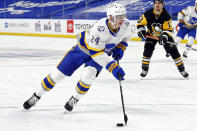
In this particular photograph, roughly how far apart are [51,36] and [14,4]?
3865 mm

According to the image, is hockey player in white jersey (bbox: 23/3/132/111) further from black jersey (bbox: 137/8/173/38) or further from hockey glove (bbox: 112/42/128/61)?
black jersey (bbox: 137/8/173/38)

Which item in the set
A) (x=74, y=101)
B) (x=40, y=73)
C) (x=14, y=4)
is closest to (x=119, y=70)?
(x=74, y=101)

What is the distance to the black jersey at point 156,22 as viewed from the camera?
630cm

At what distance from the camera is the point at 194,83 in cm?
609

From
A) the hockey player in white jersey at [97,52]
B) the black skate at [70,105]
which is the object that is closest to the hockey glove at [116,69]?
the hockey player in white jersey at [97,52]

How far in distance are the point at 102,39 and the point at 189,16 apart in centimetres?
523

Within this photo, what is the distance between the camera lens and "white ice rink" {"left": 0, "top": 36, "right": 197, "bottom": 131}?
3.66 m

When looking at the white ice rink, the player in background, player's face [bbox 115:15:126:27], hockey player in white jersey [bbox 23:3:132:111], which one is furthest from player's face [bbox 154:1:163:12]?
player's face [bbox 115:15:126:27]

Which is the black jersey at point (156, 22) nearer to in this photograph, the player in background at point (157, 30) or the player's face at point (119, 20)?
the player in background at point (157, 30)

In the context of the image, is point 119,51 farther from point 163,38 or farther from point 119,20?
point 163,38

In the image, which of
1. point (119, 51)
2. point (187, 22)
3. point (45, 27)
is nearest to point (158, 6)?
point (119, 51)

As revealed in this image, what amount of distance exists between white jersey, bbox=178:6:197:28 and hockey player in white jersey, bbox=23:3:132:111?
460 cm

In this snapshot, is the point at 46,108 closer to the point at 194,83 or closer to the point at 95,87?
the point at 95,87

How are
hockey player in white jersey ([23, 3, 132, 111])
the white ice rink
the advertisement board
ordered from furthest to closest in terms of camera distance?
the advertisement board, hockey player in white jersey ([23, 3, 132, 111]), the white ice rink
